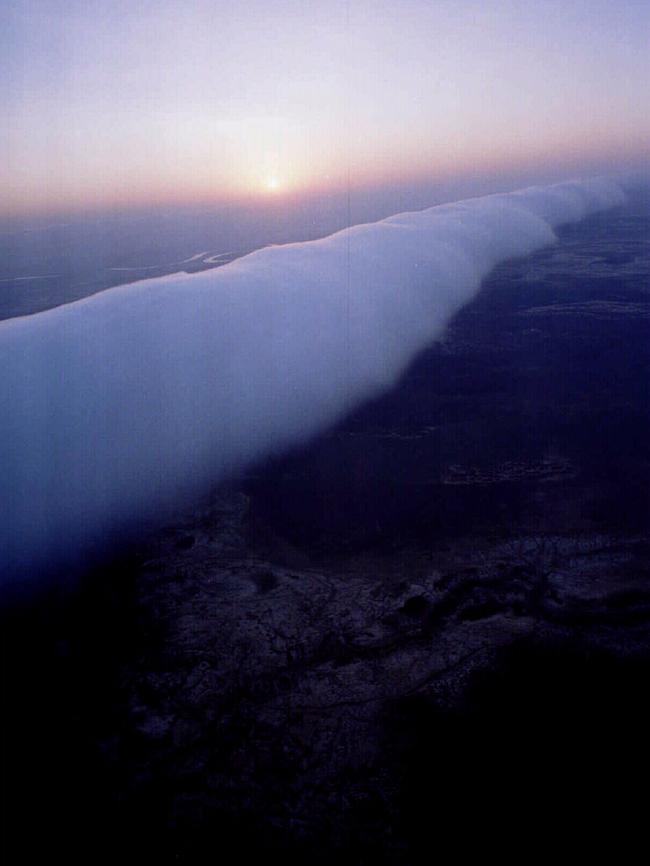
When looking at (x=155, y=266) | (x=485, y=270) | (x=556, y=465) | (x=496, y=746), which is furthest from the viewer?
(x=155, y=266)

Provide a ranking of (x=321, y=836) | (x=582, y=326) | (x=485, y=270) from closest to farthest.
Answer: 1. (x=321, y=836)
2. (x=582, y=326)
3. (x=485, y=270)

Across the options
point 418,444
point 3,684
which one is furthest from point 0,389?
point 418,444

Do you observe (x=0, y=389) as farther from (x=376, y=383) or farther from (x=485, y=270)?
(x=485, y=270)

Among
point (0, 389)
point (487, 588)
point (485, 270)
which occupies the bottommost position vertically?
point (487, 588)

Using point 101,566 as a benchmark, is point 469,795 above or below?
below

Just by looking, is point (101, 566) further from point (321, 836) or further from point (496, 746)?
point (496, 746)

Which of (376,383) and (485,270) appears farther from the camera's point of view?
(485,270)
